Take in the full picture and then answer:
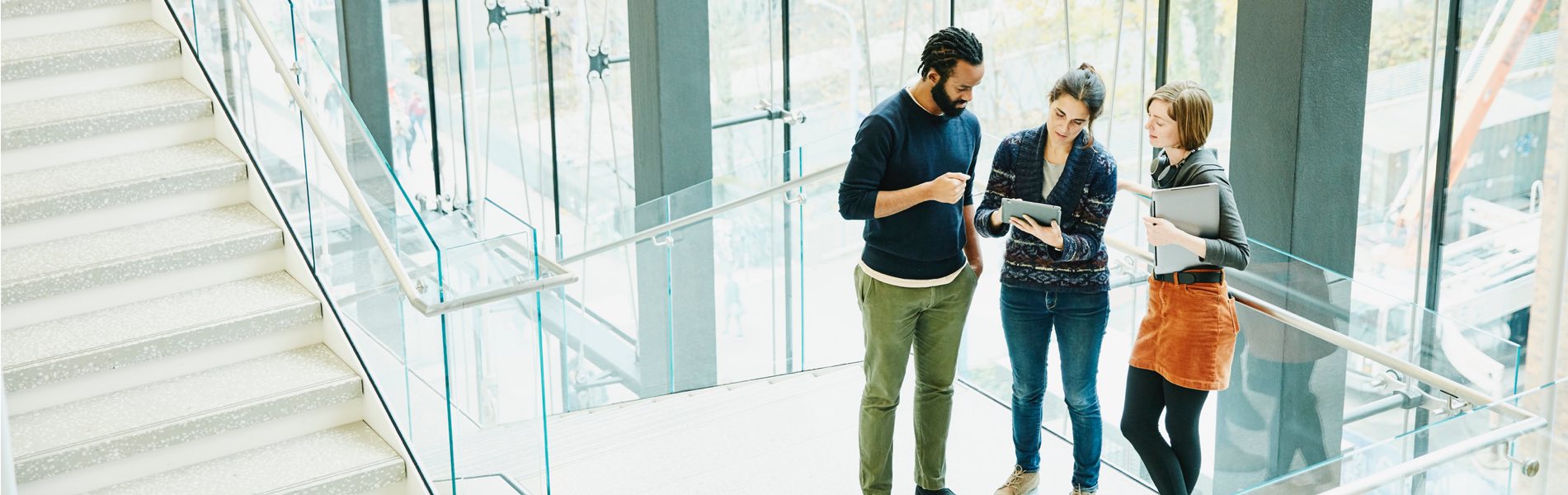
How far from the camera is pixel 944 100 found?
420cm

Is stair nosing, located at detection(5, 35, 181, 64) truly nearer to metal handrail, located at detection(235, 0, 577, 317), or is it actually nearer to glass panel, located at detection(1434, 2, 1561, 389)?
metal handrail, located at detection(235, 0, 577, 317)

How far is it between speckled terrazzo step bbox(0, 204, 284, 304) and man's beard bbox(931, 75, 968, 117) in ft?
7.95

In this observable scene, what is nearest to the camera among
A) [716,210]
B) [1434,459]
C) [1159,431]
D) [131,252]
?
[1434,459]

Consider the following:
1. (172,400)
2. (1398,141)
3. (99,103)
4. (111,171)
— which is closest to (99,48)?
(99,103)

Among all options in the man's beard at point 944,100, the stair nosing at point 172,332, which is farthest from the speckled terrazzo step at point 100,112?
the man's beard at point 944,100

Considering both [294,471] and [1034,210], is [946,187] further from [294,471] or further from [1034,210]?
[294,471]

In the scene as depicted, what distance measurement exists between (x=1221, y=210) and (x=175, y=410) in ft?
10.5

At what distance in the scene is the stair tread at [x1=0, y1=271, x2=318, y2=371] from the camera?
184 inches

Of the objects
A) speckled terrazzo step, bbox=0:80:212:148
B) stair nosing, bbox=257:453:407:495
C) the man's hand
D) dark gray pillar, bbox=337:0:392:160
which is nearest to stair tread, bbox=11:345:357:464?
stair nosing, bbox=257:453:407:495

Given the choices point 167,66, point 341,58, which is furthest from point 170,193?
point 341,58

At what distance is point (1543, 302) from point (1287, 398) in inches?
79.9

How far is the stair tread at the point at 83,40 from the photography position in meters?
5.46

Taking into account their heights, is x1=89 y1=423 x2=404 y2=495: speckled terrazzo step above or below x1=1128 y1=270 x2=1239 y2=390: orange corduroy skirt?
below

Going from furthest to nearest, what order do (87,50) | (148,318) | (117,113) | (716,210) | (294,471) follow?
(716,210) → (87,50) → (117,113) → (148,318) → (294,471)
